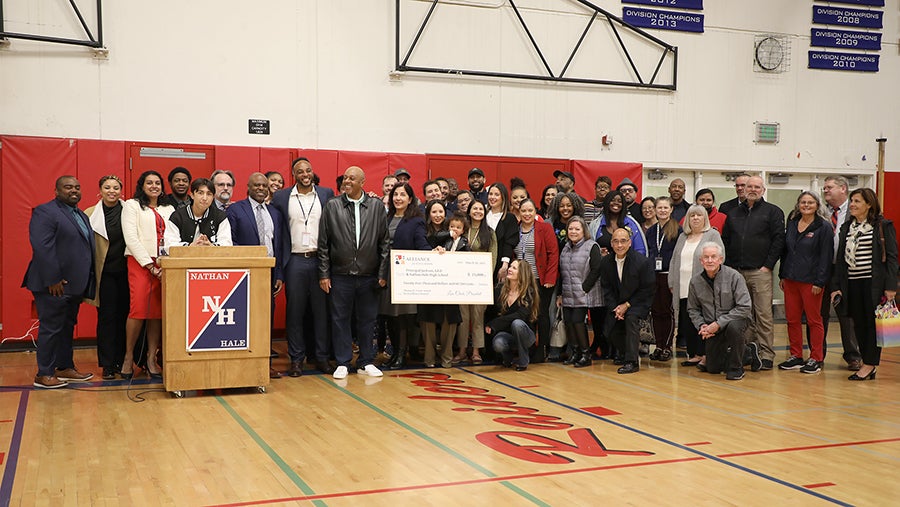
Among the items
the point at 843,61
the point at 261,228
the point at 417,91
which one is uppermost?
the point at 843,61

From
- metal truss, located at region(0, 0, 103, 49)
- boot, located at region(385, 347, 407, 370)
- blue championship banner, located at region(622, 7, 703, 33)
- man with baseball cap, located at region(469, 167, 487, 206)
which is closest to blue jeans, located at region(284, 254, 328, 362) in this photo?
boot, located at region(385, 347, 407, 370)

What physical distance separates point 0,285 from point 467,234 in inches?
214

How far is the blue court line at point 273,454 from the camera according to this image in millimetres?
4020

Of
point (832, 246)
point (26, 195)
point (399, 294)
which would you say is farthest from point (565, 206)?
point (26, 195)

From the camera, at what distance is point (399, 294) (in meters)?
7.38

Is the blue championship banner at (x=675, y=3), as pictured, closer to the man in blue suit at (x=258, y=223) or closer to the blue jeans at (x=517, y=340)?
the blue jeans at (x=517, y=340)

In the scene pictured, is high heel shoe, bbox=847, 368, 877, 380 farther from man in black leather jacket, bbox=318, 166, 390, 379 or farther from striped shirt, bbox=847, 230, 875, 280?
man in black leather jacket, bbox=318, 166, 390, 379

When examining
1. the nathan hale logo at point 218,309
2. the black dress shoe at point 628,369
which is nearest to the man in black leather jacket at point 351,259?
the nathan hale logo at point 218,309

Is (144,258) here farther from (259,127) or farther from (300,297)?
(259,127)

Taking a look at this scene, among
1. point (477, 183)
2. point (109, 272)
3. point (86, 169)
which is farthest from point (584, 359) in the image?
point (86, 169)

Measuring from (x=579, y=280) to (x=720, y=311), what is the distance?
136 centimetres

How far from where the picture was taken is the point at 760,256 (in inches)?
316

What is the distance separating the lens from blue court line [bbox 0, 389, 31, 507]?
392cm

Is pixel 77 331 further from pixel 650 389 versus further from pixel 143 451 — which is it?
pixel 650 389
